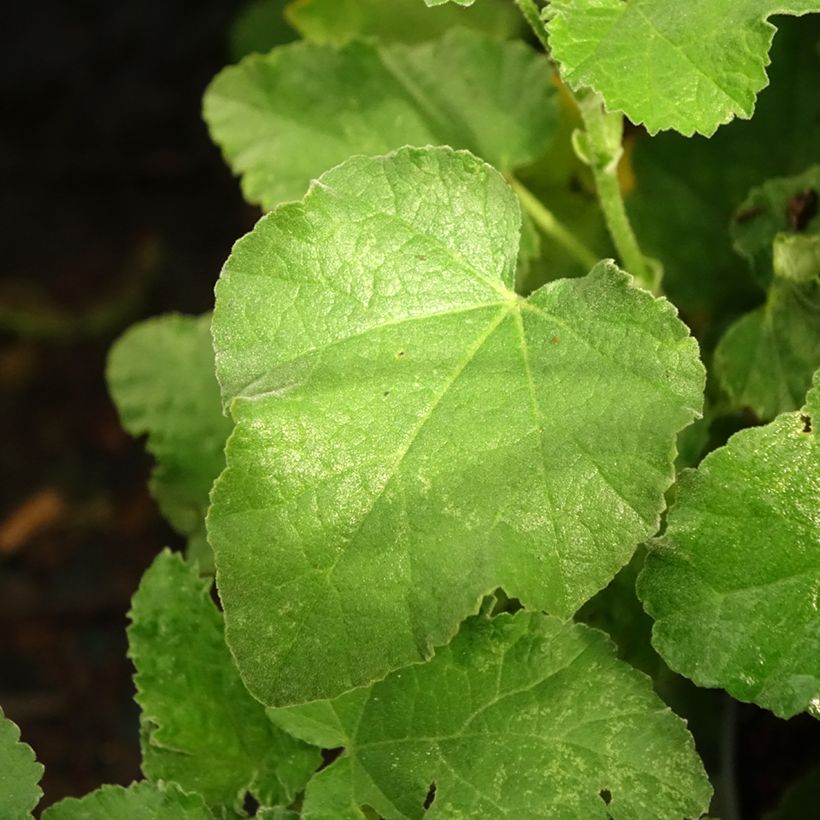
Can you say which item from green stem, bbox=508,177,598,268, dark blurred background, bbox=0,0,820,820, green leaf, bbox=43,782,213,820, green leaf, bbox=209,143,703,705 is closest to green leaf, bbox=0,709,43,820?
green leaf, bbox=43,782,213,820

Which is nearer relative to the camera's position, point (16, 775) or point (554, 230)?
point (16, 775)

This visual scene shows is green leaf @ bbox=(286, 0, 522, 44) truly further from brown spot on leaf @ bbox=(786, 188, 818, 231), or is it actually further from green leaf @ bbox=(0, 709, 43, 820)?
green leaf @ bbox=(0, 709, 43, 820)

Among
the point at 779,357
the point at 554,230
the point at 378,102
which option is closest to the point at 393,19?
the point at 378,102

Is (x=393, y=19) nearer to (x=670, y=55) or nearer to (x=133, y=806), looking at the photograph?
(x=670, y=55)

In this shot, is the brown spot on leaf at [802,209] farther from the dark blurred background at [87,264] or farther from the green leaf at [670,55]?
the dark blurred background at [87,264]

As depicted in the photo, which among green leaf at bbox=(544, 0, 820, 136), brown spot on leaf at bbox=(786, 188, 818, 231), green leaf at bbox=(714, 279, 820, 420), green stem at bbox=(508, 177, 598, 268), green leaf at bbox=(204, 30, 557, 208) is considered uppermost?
green leaf at bbox=(544, 0, 820, 136)

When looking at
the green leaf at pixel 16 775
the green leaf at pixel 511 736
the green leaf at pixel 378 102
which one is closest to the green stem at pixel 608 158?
the green leaf at pixel 378 102
